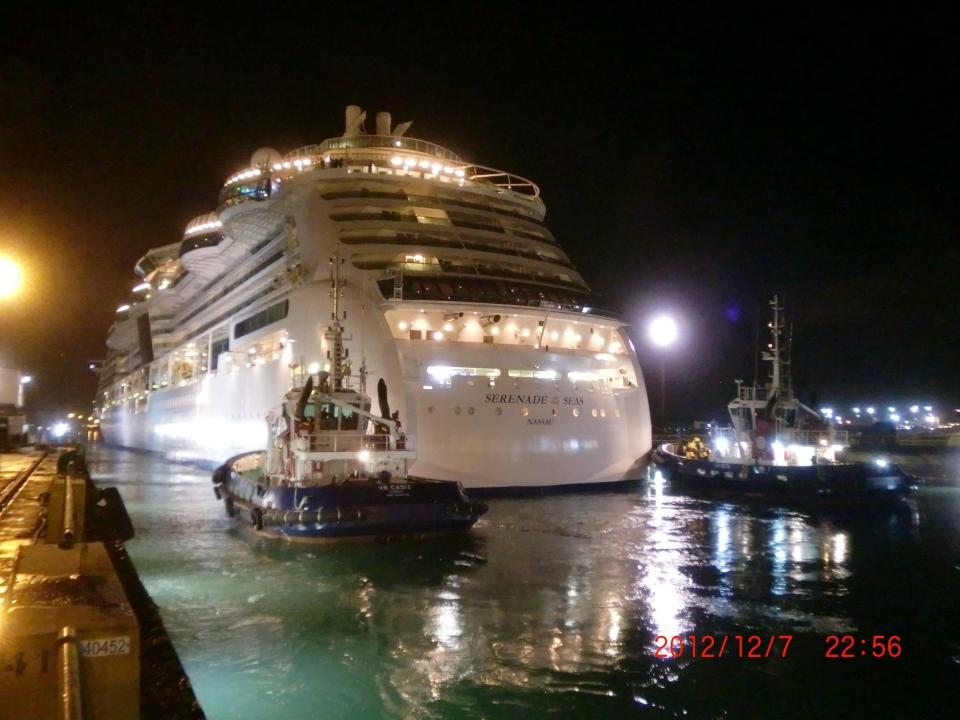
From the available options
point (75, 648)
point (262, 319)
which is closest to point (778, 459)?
point (262, 319)

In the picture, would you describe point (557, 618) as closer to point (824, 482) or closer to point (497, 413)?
point (497, 413)

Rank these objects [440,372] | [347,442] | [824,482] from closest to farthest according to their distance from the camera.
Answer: [347,442], [440,372], [824,482]

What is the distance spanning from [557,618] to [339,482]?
7.82m

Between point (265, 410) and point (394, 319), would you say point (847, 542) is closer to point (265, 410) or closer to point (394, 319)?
point (394, 319)

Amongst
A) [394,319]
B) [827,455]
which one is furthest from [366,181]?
[827,455]

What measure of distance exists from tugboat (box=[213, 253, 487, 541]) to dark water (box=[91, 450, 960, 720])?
55 cm

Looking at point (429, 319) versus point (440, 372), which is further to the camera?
point (429, 319)

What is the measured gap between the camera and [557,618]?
10500 mm

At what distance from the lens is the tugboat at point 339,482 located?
15711 mm

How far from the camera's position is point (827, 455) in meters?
27.4

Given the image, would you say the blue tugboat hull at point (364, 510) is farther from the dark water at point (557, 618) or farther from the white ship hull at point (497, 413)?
the white ship hull at point (497, 413)

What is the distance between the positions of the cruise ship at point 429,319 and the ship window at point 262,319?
147mm

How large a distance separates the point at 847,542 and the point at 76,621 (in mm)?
18198

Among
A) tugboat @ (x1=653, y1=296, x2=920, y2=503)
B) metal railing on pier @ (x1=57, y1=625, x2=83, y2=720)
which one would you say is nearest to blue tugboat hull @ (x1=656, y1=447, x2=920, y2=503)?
tugboat @ (x1=653, y1=296, x2=920, y2=503)
